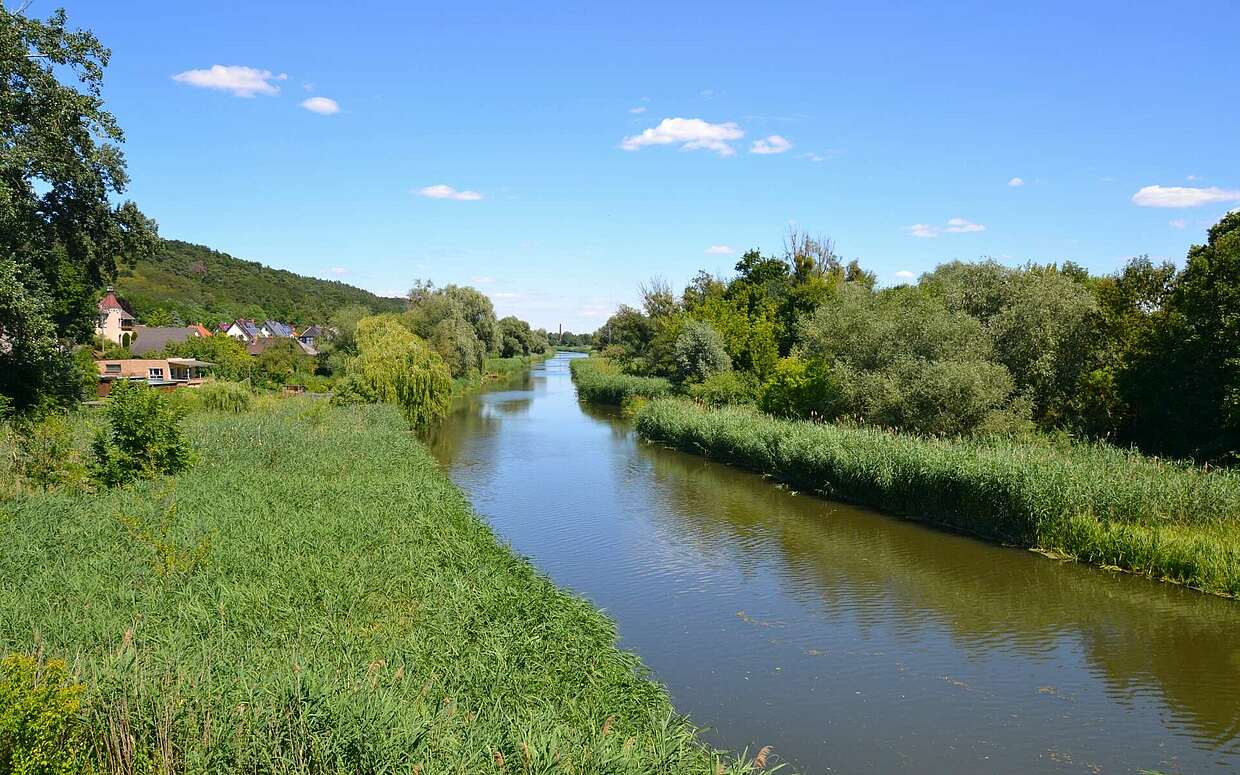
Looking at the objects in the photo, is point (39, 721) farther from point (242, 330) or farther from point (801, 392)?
point (242, 330)

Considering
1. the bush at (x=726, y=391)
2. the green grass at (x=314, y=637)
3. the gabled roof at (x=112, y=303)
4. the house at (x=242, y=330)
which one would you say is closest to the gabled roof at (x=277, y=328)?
the house at (x=242, y=330)

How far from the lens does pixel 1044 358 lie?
23.6m

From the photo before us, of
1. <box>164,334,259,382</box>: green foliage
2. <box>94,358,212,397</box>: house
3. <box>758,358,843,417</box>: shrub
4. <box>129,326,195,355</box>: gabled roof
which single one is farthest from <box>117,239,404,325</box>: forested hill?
<box>758,358,843,417</box>: shrub

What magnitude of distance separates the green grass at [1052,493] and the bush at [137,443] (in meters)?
15.5

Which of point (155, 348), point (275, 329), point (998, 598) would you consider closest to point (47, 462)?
point (998, 598)

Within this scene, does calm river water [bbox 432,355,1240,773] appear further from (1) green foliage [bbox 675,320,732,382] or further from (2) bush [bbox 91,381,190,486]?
(1) green foliage [bbox 675,320,732,382]

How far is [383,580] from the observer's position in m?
10.1

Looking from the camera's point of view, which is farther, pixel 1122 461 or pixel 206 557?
pixel 1122 461

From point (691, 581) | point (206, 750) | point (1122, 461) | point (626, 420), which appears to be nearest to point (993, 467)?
point (1122, 461)

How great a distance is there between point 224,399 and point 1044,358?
92.0 ft

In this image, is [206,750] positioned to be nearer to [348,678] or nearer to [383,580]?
[348,678]

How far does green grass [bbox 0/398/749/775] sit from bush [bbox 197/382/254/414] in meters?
15.8

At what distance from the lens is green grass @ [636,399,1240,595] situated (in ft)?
45.6

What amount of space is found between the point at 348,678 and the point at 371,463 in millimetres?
11534
